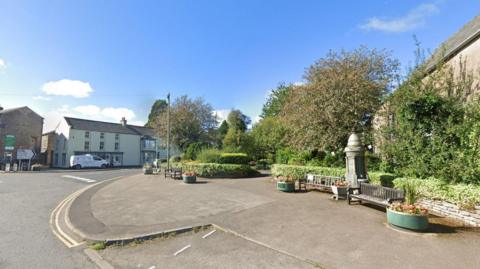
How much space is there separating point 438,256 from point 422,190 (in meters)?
4.22

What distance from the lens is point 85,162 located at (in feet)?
109

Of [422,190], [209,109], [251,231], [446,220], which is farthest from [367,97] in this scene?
[209,109]

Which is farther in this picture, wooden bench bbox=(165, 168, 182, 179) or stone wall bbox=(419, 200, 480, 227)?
wooden bench bbox=(165, 168, 182, 179)

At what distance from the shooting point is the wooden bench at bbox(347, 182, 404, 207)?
298 inches

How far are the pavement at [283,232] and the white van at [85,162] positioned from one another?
27179 millimetres

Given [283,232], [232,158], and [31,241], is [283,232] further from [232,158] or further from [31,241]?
[232,158]

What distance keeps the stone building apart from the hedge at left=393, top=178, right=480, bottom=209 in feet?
143

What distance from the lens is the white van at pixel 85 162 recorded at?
105 feet

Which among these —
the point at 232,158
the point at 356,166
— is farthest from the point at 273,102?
the point at 356,166

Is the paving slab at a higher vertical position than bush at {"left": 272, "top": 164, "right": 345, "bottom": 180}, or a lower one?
lower

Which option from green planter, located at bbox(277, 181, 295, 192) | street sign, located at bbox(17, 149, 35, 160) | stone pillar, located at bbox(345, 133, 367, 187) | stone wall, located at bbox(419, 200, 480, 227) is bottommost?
stone wall, located at bbox(419, 200, 480, 227)

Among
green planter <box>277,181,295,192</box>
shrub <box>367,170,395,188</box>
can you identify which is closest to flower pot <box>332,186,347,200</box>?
shrub <box>367,170,395,188</box>

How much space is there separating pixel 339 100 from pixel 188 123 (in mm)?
19647

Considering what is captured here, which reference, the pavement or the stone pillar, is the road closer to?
the pavement
